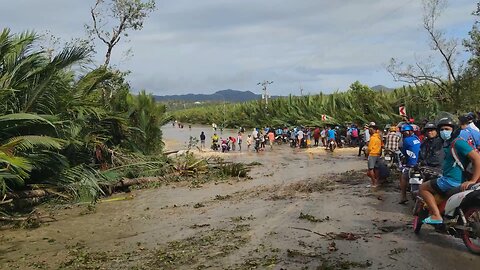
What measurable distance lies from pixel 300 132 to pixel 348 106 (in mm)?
8061

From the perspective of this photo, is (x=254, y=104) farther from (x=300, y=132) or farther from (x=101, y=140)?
(x=101, y=140)

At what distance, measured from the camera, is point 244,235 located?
7.48 metres

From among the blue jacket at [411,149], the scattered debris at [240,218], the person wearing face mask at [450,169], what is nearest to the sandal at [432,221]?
the person wearing face mask at [450,169]

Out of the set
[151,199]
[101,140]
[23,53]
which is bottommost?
[151,199]

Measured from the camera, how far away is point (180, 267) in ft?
19.2

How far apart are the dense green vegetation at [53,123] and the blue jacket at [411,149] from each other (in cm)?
683

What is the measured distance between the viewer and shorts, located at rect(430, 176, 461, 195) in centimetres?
571

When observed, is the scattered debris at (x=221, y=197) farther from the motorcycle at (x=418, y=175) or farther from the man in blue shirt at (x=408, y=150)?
the motorcycle at (x=418, y=175)

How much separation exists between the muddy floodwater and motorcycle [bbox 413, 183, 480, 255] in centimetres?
22

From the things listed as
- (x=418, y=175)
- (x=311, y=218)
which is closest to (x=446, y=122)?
(x=418, y=175)

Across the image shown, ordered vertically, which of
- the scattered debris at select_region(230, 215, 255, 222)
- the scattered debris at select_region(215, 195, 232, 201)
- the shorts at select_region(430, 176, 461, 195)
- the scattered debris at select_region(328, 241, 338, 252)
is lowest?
the scattered debris at select_region(215, 195, 232, 201)

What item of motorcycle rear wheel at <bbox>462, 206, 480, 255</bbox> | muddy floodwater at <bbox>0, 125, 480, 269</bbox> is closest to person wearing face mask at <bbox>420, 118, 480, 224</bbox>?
motorcycle rear wheel at <bbox>462, 206, 480, 255</bbox>

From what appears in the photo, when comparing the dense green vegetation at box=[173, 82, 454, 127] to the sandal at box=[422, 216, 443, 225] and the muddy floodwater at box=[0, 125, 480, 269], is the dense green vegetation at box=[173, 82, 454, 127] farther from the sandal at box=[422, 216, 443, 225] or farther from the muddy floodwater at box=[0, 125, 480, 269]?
the sandal at box=[422, 216, 443, 225]

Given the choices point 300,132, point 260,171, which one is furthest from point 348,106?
point 260,171
